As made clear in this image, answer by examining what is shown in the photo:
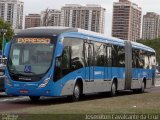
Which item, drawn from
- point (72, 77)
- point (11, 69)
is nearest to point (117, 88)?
point (72, 77)

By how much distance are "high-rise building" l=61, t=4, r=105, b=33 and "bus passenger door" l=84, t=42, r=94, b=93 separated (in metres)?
73.0

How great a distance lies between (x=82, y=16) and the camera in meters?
99.0

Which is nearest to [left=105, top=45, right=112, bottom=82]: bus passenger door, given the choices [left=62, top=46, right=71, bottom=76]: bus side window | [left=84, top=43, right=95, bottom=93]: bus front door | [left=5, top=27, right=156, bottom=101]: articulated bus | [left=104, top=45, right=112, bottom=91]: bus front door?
[left=104, top=45, right=112, bottom=91]: bus front door

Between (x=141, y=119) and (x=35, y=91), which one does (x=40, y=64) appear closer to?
(x=35, y=91)

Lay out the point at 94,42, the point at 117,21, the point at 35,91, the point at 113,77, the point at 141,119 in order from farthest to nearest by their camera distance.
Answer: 1. the point at 117,21
2. the point at 113,77
3. the point at 94,42
4. the point at 35,91
5. the point at 141,119

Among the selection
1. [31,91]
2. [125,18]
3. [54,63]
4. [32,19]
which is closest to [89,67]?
[54,63]

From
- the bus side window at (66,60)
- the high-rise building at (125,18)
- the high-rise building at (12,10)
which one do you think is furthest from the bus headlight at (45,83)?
the high-rise building at (12,10)

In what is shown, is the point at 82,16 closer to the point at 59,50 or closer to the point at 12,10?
the point at 12,10

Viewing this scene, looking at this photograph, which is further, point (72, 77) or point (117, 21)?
point (117, 21)

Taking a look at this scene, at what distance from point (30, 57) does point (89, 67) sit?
12.5ft

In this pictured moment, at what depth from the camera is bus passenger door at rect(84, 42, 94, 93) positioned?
72.6 ft

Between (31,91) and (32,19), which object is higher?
(32,19)

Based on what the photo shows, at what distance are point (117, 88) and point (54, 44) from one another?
8.37 metres

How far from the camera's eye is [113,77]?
2609 centimetres
